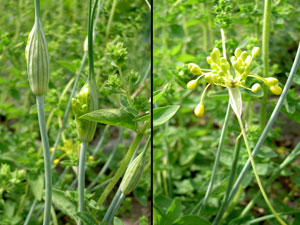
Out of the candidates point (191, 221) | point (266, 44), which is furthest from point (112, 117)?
point (266, 44)

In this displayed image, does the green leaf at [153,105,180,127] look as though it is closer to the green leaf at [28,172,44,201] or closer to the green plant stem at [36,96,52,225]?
the green plant stem at [36,96,52,225]

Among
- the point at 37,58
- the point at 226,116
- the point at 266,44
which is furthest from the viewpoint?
the point at 266,44

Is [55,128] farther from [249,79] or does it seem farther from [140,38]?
[249,79]

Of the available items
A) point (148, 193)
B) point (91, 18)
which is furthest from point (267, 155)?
point (91, 18)

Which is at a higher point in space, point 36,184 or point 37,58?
point 37,58

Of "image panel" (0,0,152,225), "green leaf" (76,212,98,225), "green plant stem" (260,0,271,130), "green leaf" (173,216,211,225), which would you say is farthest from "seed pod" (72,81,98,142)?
"green plant stem" (260,0,271,130)

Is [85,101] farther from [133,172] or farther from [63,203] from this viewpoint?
[63,203]

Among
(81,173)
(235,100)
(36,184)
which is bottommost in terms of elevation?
(36,184)
